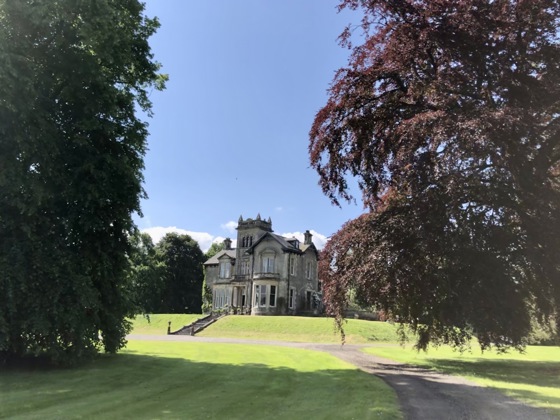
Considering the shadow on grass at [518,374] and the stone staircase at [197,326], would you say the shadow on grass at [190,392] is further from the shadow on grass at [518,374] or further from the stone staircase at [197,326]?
the stone staircase at [197,326]

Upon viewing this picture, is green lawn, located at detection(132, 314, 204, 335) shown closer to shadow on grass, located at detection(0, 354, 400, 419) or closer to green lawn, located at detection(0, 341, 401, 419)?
green lawn, located at detection(0, 341, 401, 419)

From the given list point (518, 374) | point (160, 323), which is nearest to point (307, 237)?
point (160, 323)

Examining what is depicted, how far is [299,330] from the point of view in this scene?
39750 millimetres

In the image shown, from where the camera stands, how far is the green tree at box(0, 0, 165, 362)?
1398 cm

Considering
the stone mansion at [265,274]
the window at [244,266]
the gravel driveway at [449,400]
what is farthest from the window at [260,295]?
the gravel driveway at [449,400]

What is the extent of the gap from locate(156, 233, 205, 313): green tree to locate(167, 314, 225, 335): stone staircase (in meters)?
24.1

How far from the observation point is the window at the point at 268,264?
56469mm

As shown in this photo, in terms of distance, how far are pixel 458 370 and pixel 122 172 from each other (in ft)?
47.5

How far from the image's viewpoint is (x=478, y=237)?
15.7m

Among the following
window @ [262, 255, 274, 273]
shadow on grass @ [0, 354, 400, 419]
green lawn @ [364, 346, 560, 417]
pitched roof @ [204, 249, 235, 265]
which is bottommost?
shadow on grass @ [0, 354, 400, 419]

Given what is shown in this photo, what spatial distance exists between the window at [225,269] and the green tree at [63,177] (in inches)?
1786

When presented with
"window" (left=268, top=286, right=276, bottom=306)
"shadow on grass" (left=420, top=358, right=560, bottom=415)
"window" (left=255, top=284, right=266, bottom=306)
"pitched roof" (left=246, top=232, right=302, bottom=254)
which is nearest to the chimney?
"pitched roof" (left=246, top=232, right=302, bottom=254)

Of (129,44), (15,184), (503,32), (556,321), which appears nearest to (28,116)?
(15,184)

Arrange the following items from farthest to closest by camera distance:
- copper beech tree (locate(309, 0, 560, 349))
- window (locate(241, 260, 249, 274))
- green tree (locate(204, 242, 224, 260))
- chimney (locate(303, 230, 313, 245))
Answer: green tree (locate(204, 242, 224, 260)) < chimney (locate(303, 230, 313, 245)) < window (locate(241, 260, 249, 274)) < copper beech tree (locate(309, 0, 560, 349))
